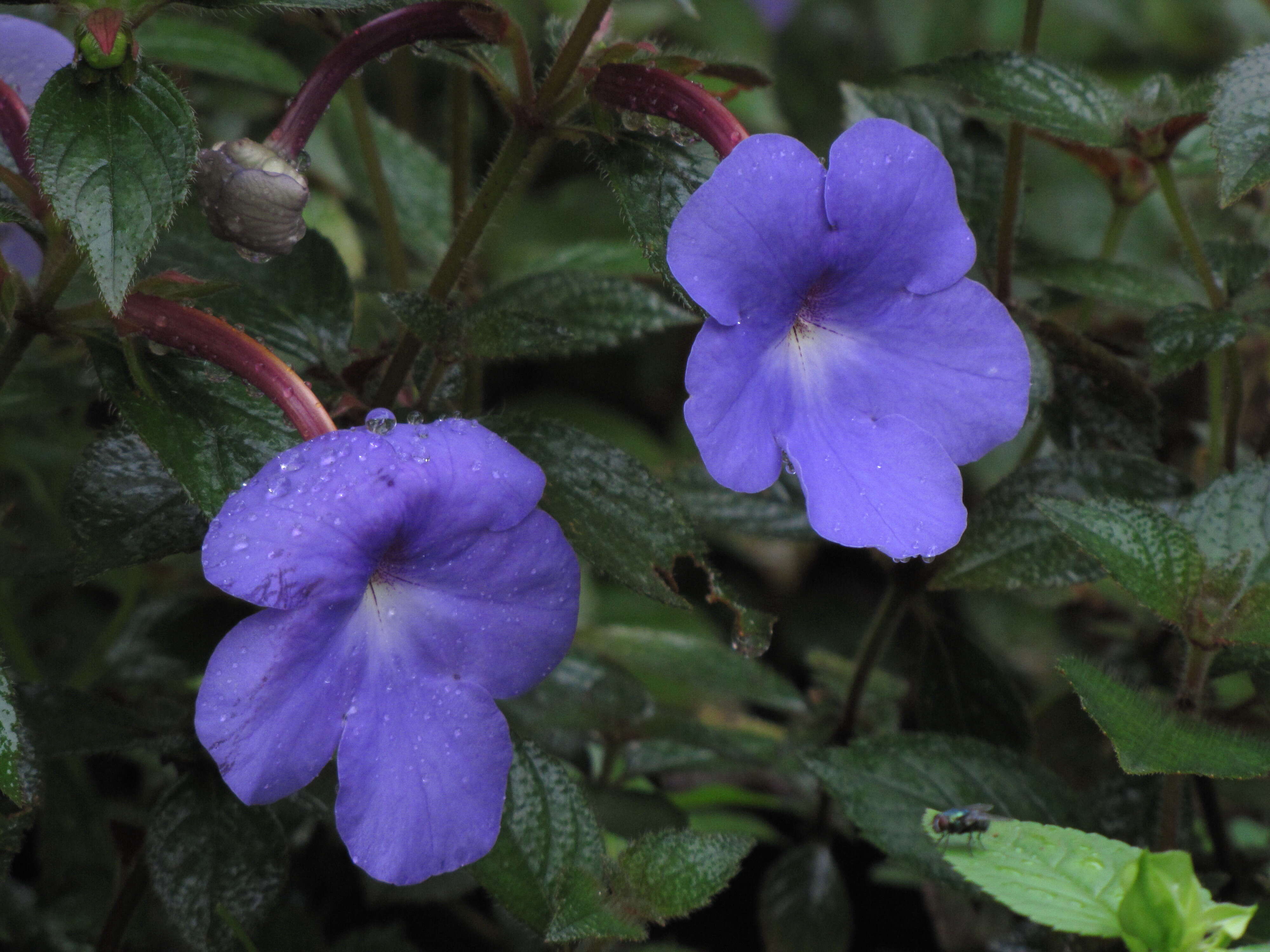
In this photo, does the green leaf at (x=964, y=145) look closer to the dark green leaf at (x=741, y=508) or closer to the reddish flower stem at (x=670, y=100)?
the dark green leaf at (x=741, y=508)

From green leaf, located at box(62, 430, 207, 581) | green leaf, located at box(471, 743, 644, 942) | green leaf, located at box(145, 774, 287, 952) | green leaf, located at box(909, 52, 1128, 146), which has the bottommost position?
green leaf, located at box(145, 774, 287, 952)

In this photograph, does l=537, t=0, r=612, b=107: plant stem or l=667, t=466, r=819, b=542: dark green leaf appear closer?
l=537, t=0, r=612, b=107: plant stem

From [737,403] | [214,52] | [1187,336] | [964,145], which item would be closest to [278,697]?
[737,403]

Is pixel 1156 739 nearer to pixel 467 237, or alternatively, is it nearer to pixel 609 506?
pixel 609 506

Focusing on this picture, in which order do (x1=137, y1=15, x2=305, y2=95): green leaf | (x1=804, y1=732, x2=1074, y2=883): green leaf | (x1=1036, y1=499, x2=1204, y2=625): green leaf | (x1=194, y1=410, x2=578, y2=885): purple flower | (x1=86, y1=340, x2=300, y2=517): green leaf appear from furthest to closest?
(x1=137, y1=15, x2=305, y2=95): green leaf, (x1=804, y1=732, x2=1074, y2=883): green leaf, (x1=1036, y1=499, x2=1204, y2=625): green leaf, (x1=86, y1=340, x2=300, y2=517): green leaf, (x1=194, y1=410, x2=578, y2=885): purple flower

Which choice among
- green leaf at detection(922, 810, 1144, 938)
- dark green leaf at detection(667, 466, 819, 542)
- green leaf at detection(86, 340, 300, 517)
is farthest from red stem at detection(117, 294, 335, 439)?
dark green leaf at detection(667, 466, 819, 542)

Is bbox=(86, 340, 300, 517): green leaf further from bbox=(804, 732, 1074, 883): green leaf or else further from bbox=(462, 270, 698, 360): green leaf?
bbox=(804, 732, 1074, 883): green leaf

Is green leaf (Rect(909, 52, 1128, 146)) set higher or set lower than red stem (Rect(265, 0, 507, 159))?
higher

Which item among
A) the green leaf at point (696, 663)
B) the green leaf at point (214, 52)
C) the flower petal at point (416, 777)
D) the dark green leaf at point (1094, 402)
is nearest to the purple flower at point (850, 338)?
the flower petal at point (416, 777)

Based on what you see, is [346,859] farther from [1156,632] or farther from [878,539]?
[1156,632]
